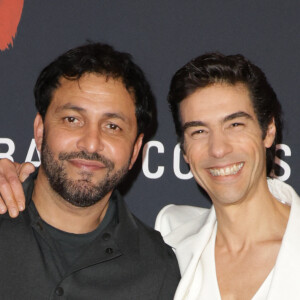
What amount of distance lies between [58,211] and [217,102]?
2.64ft

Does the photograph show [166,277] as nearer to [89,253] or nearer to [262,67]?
[89,253]

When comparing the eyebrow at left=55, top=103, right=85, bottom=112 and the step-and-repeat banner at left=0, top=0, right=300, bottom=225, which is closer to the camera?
the eyebrow at left=55, top=103, right=85, bottom=112

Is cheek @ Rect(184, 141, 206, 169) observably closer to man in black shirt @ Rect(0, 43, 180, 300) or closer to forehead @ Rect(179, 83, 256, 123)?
forehead @ Rect(179, 83, 256, 123)

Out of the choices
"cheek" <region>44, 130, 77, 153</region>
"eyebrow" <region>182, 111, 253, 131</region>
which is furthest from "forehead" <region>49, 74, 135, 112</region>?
"eyebrow" <region>182, 111, 253, 131</region>

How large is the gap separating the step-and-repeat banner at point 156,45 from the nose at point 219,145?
60 cm

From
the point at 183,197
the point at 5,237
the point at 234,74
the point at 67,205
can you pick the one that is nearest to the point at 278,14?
the point at 234,74

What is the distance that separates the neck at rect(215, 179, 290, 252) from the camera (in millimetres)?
2139

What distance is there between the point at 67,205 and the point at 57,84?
0.54 meters

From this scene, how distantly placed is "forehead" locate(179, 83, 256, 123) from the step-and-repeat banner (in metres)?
0.53

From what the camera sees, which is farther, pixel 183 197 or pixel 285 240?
pixel 183 197

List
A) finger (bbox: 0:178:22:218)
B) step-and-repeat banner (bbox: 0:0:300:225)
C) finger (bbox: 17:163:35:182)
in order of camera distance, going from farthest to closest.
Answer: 1. step-and-repeat banner (bbox: 0:0:300:225)
2. finger (bbox: 17:163:35:182)
3. finger (bbox: 0:178:22:218)

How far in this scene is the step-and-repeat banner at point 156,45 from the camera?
265cm

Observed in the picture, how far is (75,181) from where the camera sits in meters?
2.07

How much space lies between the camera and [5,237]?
196cm
